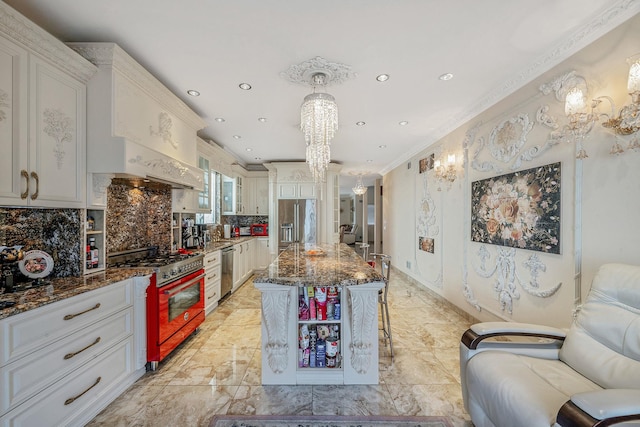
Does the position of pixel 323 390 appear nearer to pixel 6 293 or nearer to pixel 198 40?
pixel 6 293

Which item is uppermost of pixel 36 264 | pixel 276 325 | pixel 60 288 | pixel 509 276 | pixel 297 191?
pixel 297 191

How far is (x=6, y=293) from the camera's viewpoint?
1.54m

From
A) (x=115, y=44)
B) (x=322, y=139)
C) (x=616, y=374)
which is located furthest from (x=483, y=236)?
(x=115, y=44)

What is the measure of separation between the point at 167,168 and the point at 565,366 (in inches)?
132

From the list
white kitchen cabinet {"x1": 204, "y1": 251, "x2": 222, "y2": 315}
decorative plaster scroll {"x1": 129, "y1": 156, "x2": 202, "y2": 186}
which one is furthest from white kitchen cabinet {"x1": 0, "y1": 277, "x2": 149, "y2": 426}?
white kitchen cabinet {"x1": 204, "y1": 251, "x2": 222, "y2": 315}

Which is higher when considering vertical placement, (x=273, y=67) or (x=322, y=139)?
(x=273, y=67)

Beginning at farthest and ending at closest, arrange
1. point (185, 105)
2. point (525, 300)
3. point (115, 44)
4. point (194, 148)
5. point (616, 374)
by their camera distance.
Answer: point (194, 148)
point (185, 105)
point (525, 300)
point (115, 44)
point (616, 374)

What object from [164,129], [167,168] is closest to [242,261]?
[167,168]

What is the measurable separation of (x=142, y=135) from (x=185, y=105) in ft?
2.39

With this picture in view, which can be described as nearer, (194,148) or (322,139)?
(322,139)

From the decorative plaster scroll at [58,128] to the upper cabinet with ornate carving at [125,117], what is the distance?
0.47 ft

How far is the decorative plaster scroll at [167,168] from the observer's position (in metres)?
2.24

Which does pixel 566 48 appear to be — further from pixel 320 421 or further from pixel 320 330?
pixel 320 421

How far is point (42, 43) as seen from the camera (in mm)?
1661
